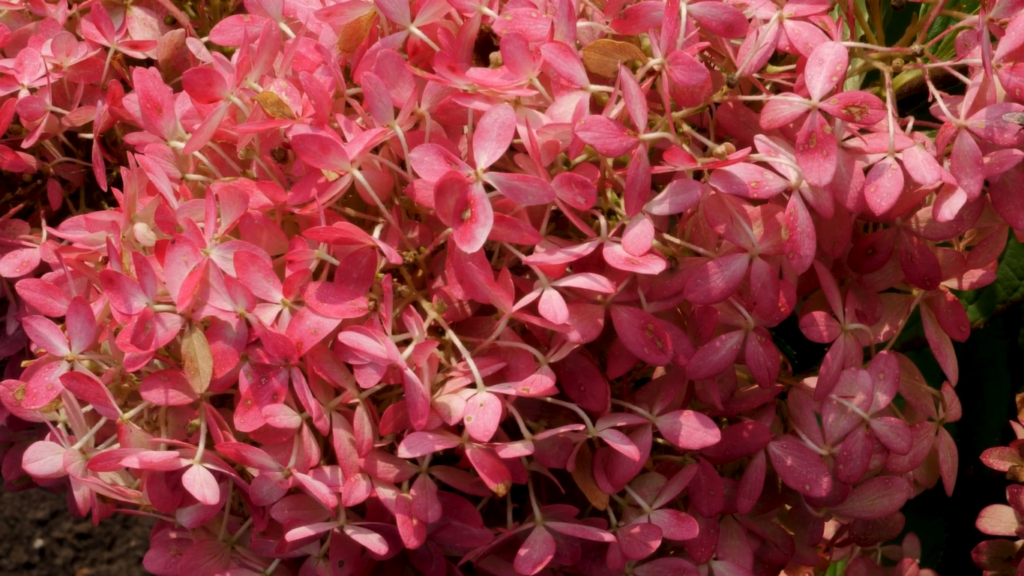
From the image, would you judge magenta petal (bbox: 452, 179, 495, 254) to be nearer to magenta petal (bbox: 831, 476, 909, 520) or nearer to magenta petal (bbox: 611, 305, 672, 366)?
magenta petal (bbox: 611, 305, 672, 366)

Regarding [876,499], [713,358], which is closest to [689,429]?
[713,358]

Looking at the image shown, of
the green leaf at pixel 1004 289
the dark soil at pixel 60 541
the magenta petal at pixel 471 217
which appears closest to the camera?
the magenta petal at pixel 471 217

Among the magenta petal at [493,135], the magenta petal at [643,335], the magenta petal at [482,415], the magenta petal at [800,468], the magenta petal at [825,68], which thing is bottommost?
the magenta petal at [800,468]

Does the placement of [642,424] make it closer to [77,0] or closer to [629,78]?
[629,78]

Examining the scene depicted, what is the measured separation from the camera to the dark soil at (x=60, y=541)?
68.8 inches

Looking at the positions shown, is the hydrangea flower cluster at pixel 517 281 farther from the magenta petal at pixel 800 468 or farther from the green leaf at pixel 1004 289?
the green leaf at pixel 1004 289

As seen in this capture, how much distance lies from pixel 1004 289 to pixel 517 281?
514 millimetres

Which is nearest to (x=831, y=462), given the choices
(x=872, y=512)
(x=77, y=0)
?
(x=872, y=512)

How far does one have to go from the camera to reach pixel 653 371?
0.66 m

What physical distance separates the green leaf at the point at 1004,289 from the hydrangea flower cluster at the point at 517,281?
0.70ft

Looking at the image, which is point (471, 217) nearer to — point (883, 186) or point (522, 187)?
point (522, 187)

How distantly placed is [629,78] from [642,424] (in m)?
0.22

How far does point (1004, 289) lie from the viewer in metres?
0.86

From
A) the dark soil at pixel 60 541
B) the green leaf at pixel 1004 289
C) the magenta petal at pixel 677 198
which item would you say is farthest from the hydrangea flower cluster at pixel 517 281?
the dark soil at pixel 60 541
